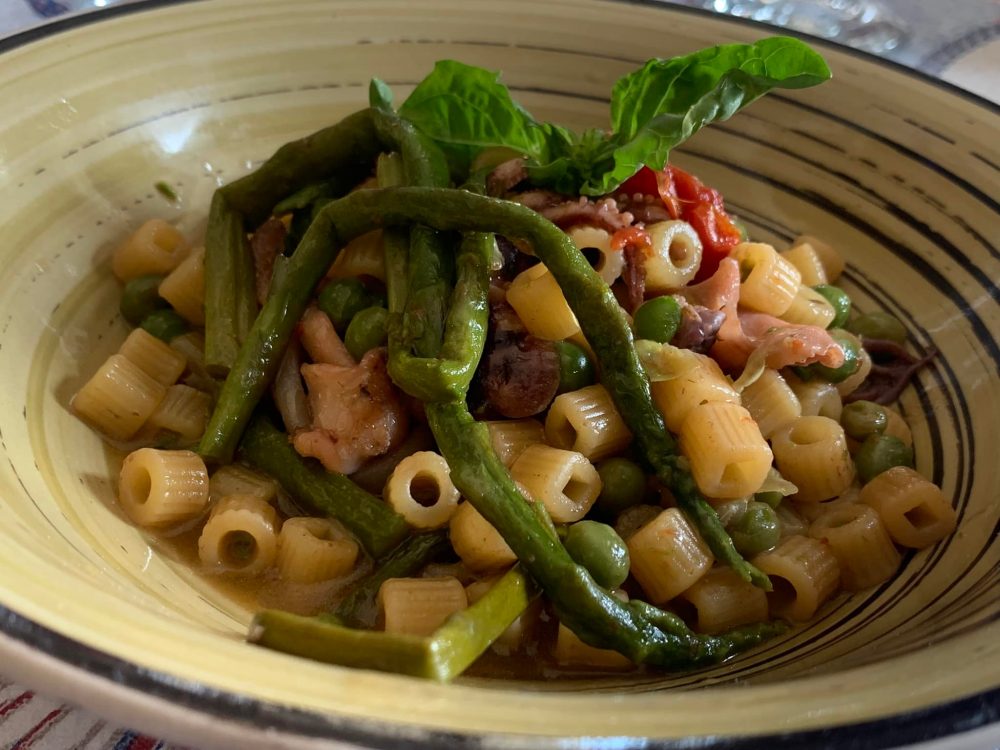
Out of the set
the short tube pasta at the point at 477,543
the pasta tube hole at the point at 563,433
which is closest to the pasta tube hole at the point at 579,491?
the pasta tube hole at the point at 563,433

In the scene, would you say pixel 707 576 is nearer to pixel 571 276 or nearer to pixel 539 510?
pixel 539 510

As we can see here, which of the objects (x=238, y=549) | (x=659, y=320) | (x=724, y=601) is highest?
(x=659, y=320)

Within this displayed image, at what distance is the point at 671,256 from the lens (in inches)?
102

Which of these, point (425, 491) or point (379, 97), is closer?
point (425, 491)

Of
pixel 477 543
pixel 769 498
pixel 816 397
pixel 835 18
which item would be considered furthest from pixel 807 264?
pixel 835 18

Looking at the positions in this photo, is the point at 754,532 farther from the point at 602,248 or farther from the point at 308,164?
the point at 308,164

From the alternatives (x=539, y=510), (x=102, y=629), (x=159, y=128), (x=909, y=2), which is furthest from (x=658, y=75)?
(x=909, y=2)

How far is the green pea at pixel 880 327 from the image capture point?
2.81 meters

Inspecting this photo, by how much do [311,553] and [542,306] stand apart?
821 mm

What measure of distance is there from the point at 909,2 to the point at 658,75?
3.56 meters

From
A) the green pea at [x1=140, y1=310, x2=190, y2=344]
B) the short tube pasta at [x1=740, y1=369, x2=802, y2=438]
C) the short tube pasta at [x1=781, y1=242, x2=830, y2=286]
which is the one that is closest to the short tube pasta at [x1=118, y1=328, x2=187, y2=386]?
the green pea at [x1=140, y1=310, x2=190, y2=344]

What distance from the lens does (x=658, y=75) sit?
2434 millimetres

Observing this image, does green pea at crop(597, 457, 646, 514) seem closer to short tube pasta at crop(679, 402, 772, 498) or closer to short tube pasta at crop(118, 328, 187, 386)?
short tube pasta at crop(679, 402, 772, 498)

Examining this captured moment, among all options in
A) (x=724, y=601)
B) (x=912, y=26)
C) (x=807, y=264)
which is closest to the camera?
(x=724, y=601)
